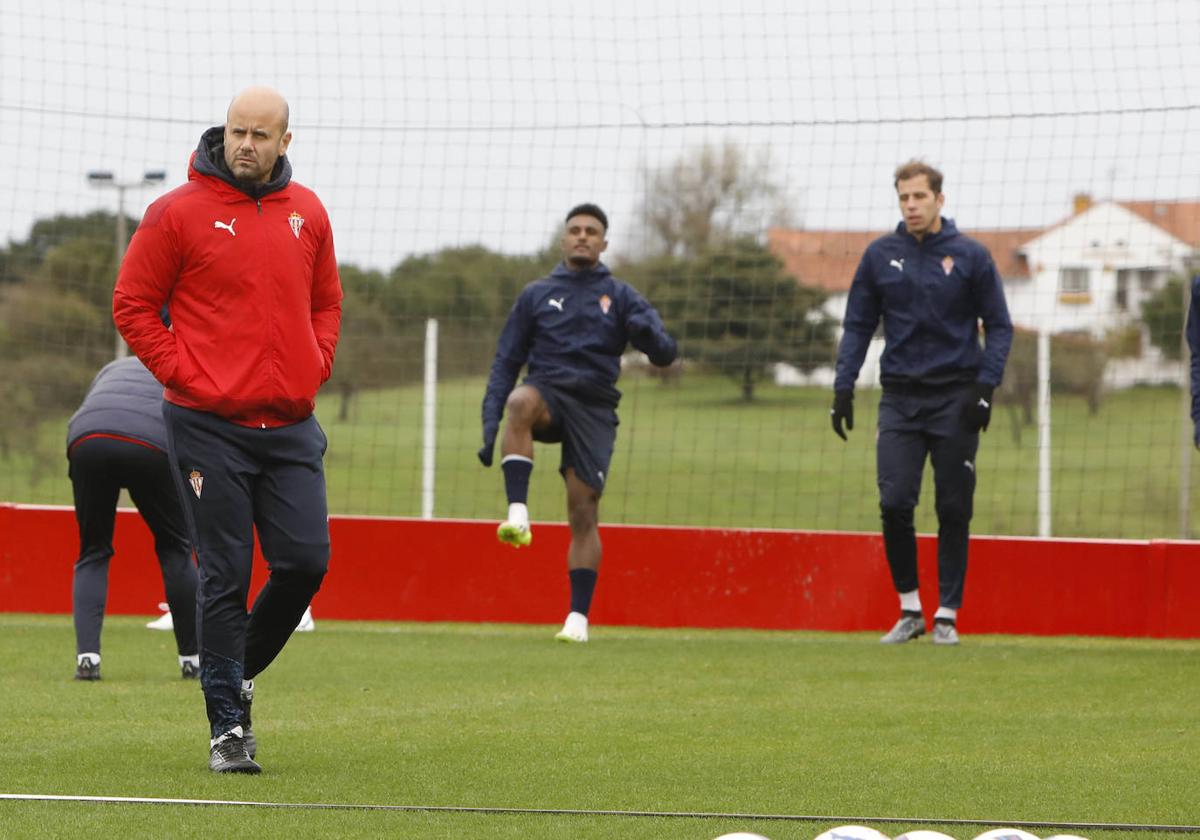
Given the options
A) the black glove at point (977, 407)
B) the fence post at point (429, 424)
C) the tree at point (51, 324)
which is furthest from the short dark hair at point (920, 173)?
the tree at point (51, 324)

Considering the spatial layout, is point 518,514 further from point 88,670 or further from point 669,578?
point 88,670

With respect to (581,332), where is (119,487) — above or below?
below

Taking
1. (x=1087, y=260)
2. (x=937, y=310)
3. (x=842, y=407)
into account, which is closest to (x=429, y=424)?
(x=842, y=407)

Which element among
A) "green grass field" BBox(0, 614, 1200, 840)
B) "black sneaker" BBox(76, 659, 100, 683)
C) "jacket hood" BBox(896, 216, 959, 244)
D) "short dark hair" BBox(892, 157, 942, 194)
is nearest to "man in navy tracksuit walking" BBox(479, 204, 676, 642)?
"green grass field" BBox(0, 614, 1200, 840)

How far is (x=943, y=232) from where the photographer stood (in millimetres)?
8516

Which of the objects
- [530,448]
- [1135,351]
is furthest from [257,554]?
[1135,351]

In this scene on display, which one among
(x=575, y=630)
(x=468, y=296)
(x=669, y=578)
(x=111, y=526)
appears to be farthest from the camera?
(x=468, y=296)

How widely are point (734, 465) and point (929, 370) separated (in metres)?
8.15

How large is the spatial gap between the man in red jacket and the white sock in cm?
332

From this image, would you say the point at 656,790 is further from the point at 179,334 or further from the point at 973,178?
the point at 973,178

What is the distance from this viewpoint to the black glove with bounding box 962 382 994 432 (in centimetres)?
833

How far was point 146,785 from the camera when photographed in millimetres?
4547

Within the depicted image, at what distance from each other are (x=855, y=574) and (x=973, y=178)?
273 centimetres

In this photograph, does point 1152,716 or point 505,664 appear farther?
point 505,664
